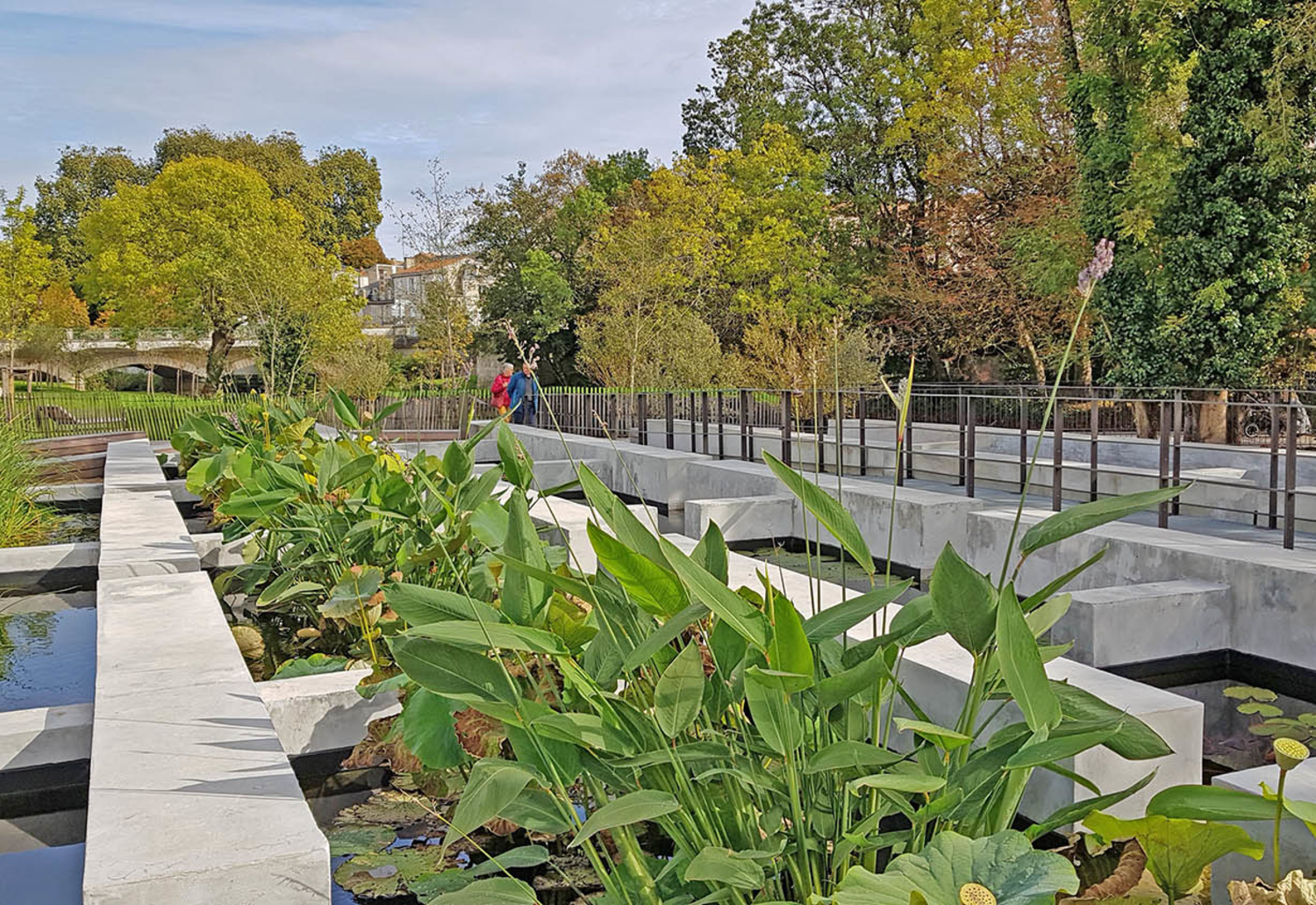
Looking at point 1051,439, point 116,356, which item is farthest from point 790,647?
point 116,356

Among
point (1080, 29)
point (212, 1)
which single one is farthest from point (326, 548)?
point (1080, 29)

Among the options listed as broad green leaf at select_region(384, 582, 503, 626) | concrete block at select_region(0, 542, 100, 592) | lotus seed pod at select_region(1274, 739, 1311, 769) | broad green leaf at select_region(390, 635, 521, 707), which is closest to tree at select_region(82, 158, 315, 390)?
concrete block at select_region(0, 542, 100, 592)

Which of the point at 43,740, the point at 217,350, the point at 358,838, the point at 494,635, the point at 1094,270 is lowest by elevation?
the point at 358,838

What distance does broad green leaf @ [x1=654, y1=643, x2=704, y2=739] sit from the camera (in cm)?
143

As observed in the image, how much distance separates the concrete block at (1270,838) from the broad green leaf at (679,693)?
934 mm

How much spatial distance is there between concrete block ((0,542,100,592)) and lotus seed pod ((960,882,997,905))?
5541mm

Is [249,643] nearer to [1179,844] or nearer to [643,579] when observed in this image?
[643,579]

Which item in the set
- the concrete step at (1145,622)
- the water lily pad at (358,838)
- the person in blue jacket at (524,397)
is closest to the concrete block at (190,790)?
the water lily pad at (358,838)

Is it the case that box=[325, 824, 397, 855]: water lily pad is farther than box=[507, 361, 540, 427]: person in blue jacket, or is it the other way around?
box=[507, 361, 540, 427]: person in blue jacket

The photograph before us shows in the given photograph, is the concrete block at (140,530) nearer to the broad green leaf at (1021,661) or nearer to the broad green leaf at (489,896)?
the broad green leaf at (489,896)

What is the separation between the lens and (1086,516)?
4.83 ft

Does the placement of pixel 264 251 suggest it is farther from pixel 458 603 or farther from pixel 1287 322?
pixel 458 603

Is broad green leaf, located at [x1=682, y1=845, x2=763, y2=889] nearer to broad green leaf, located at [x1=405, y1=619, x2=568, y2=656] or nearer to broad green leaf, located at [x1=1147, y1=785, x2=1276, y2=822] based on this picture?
broad green leaf, located at [x1=405, y1=619, x2=568, y2=656]

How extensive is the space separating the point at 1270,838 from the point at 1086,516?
72 centimetres
